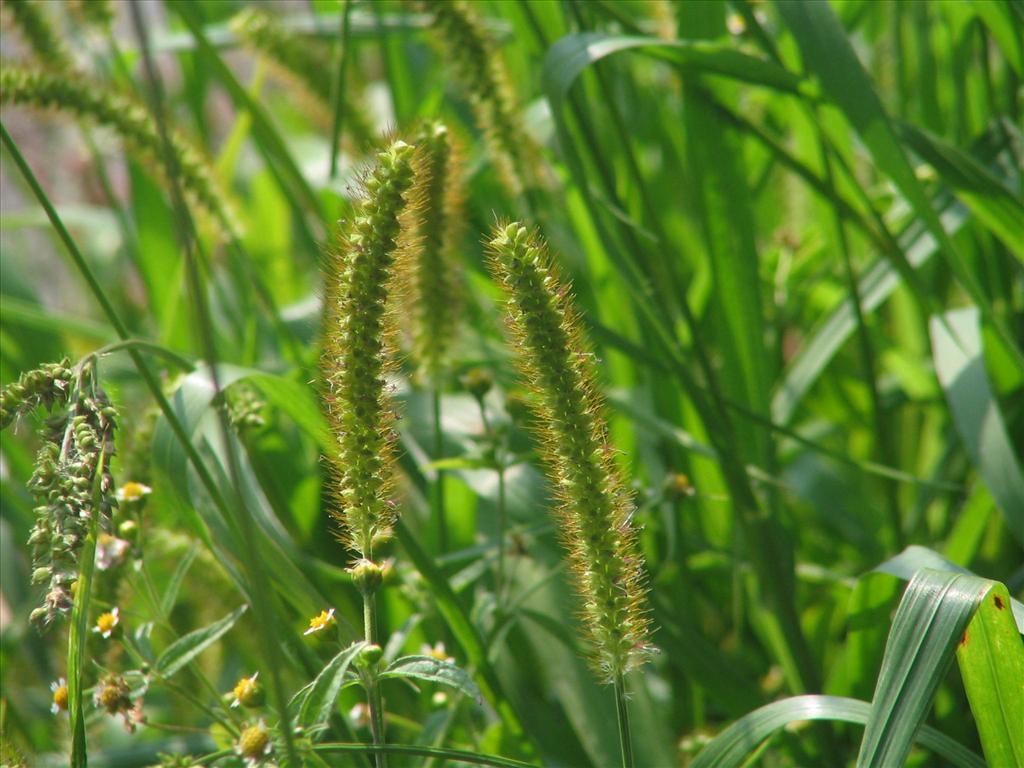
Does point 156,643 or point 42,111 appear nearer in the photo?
point 42,111

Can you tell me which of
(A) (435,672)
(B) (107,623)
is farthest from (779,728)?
(B) (107,623)

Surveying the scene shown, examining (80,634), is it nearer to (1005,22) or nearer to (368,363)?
(368,363)

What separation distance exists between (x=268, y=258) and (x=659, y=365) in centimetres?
175

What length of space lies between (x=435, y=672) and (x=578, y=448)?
0.86ft

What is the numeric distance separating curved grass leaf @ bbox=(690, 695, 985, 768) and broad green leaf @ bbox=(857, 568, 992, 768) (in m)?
0.12

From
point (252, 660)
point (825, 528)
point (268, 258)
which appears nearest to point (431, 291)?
point (252, 660)

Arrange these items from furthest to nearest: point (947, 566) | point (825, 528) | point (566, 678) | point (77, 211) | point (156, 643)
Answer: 1. point (77, 211)
2. point (825, 528)
3. point (156, 643)
4. point (566, 678)
5. point (947, 566)

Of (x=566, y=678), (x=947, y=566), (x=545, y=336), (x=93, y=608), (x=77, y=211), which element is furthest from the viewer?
(x=77, y=211)

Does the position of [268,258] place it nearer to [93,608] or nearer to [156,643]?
[156,643]

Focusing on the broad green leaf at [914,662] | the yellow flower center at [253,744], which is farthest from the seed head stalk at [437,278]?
the broad green leaf at [914,662]

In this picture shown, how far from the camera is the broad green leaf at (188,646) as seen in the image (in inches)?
43.0

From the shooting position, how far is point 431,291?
1.44 meters

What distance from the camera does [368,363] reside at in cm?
88

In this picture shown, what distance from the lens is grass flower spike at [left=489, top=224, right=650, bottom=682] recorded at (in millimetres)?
829
